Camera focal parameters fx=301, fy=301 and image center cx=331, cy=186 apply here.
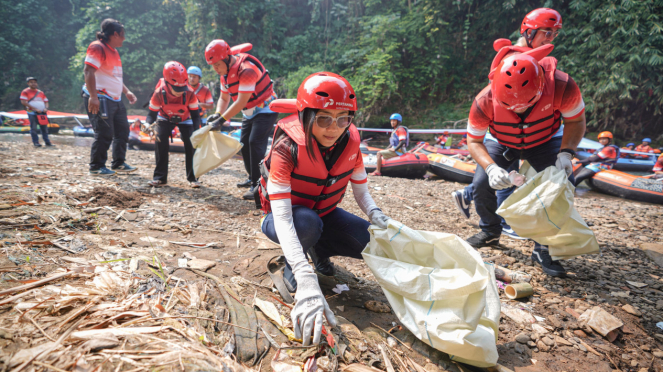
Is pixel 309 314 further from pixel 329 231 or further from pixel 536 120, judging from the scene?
pixel 536 120

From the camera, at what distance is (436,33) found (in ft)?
52.7

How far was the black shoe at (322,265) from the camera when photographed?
7.80ft

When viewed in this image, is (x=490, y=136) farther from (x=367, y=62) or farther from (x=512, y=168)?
(x=367, y=62)

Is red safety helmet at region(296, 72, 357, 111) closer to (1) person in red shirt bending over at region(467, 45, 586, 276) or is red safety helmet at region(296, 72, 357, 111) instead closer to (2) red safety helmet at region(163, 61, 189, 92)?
(1) person in red shirt bending over at region(467, 45, 586, 276)

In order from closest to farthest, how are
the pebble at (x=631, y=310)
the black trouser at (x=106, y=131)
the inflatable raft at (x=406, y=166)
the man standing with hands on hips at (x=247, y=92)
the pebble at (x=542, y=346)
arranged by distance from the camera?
the pebble at (x=542, y=346) < the pebble at (x=631, y=310) < the man standing with hands on hips at (x=247, y=92) < the black trouser at (x=106, y=131) < the inflatable raft at (x=406, y=166)

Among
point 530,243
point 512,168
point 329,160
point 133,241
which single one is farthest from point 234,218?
point 530,243

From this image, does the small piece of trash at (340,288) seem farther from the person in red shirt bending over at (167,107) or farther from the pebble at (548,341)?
the person in red shirt bending over at (167,107)

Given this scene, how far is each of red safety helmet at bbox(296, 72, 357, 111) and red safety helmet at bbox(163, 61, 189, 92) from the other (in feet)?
12.0

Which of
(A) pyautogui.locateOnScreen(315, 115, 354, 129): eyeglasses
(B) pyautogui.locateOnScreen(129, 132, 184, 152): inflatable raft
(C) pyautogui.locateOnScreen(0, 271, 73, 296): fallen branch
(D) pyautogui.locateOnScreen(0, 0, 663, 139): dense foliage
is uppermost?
(D) pyautogui.locateOnScreen(0, 0, 663, 139): dense foliage

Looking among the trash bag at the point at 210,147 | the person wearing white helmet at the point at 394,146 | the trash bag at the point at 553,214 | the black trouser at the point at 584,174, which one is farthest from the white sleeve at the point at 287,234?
the black trouser at the point at 584,174

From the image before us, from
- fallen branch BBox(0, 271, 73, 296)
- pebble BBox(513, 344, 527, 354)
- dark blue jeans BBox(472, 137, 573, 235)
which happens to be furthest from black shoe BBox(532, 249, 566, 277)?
fallen branch BBox(0, 271, 73, 296)

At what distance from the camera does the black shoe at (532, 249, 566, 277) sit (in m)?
2.67

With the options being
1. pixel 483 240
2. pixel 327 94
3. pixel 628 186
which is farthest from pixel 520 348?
pixel 628 186

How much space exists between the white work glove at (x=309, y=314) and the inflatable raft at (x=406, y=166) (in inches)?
287
